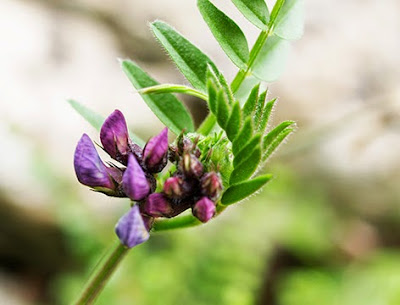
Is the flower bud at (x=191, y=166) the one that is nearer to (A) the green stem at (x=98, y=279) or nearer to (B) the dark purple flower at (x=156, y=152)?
(B) the dark purple flower at (x=156, y=152)

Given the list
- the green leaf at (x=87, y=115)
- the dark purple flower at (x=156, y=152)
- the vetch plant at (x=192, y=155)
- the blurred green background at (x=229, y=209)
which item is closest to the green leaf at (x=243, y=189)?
the vetch plant at (x=192, y=155)

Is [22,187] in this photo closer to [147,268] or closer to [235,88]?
[147,268]

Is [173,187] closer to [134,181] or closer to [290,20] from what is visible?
[134,181]

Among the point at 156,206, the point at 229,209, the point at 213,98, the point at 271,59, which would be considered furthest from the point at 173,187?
the point at 229,209

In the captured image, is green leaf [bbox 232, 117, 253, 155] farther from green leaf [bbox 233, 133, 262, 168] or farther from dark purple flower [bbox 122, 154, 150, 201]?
dark purple flower [bbox 122, 154, 150, 201]

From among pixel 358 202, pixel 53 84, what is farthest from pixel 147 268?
pixel 358 202

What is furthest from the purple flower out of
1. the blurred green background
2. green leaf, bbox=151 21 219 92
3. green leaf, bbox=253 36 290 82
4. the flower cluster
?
the blurred green background
